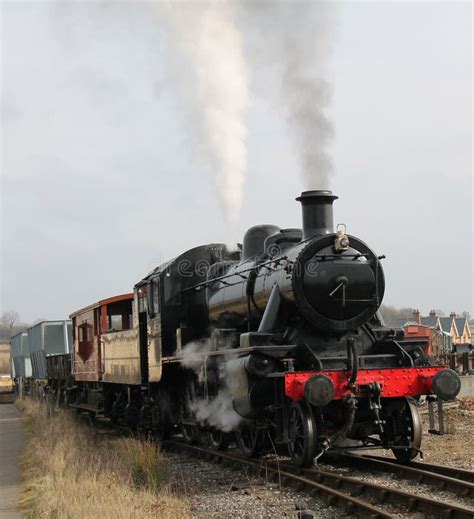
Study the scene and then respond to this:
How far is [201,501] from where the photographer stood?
814cm

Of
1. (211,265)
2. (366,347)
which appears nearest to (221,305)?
(211,265)

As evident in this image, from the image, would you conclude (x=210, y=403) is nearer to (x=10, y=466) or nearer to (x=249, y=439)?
(x=249, y=439)

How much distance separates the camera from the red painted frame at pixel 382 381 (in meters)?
8.62

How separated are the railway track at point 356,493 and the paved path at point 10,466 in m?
2.83

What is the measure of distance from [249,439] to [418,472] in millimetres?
2858

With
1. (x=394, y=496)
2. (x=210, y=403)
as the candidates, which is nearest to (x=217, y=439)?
(x=210, y=403)

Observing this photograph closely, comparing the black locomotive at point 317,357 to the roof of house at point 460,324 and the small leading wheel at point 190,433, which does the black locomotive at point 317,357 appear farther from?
the roof of house at point 460,324

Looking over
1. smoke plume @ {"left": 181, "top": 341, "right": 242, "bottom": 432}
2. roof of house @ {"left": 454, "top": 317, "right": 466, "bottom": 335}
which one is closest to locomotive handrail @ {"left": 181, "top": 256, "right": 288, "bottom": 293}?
smoke plume @ {"left": 181, "top": 341, "right": 242, "bottom": 432}

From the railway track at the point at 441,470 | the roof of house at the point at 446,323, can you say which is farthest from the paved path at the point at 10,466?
the roof of house at the point at 446,323

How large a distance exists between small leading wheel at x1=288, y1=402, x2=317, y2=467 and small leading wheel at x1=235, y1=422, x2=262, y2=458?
0.93 meters

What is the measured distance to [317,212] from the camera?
9977 millimetres

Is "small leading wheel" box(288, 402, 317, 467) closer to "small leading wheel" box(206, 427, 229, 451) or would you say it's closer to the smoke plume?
the smoke plume

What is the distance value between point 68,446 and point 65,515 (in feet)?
16.5

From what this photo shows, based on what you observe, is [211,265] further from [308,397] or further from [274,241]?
[308,397]
